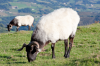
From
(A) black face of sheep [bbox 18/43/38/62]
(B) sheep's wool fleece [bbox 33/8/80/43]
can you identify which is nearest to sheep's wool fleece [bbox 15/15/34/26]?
(B) sheep's wool fleece [bbox 33/8/80/43]

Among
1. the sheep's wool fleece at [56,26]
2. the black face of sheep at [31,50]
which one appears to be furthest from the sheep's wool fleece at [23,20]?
the black face of sheep at [31,50]

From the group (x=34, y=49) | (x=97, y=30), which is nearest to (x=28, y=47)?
(x=34, y=49)

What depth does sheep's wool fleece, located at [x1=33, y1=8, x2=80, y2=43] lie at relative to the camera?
27.7 feet

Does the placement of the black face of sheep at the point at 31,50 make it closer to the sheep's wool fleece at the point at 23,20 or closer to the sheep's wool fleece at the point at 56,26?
the sheep's wool fleece at the point at 56,26

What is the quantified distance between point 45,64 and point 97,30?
1448 cm

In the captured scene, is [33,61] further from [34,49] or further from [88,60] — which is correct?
[88,60]

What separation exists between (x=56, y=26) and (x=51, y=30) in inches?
19.3

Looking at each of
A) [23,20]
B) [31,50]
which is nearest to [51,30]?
[31,50]

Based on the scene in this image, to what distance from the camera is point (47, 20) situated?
29.0 ft

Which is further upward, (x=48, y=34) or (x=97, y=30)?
(x=48, y=34)

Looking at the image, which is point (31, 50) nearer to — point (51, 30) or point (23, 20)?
point (51, 30)

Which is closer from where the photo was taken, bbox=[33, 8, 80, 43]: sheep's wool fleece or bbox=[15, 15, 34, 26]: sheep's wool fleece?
bbox=[33, 8, 80, 43]: sheep's wool fleece

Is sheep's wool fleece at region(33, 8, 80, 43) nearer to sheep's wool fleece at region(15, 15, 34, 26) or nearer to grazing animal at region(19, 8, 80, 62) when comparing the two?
grazing animal at region(19, 8, 80, 62)

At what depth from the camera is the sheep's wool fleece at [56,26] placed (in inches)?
333
